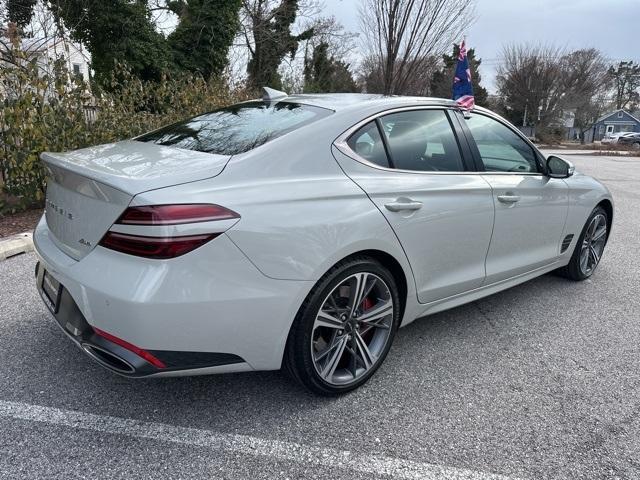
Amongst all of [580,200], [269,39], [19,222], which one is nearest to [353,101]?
[580,200]

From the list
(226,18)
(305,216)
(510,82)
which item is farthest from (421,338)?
(510,82)

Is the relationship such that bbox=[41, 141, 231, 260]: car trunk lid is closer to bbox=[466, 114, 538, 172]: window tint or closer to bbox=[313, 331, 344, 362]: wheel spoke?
bbox=[313, 331, 344, 362]: wheel spoke

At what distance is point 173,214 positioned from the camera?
191 cm

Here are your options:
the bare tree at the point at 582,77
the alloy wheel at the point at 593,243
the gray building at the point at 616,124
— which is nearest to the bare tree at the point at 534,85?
the bare tree at the point at 582,77

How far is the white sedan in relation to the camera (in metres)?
1.95

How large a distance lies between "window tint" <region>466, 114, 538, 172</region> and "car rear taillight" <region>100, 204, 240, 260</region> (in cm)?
202

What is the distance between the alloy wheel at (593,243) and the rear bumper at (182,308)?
3251 mm

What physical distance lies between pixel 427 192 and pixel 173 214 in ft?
4.75

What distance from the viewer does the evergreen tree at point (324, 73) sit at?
2927 centimetres

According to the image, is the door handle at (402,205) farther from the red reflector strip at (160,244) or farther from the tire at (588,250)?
the tire at (588,250)

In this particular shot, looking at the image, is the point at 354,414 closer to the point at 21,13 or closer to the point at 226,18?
the point at 21,13

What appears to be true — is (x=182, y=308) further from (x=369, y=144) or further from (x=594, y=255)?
(x=594, y=255)

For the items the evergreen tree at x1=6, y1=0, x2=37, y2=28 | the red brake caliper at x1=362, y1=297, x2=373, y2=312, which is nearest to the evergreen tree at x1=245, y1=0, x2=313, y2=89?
the evergreen tree at x1=6, y1=0, x2=37, y2=28

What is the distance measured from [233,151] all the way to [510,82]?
48027mm
